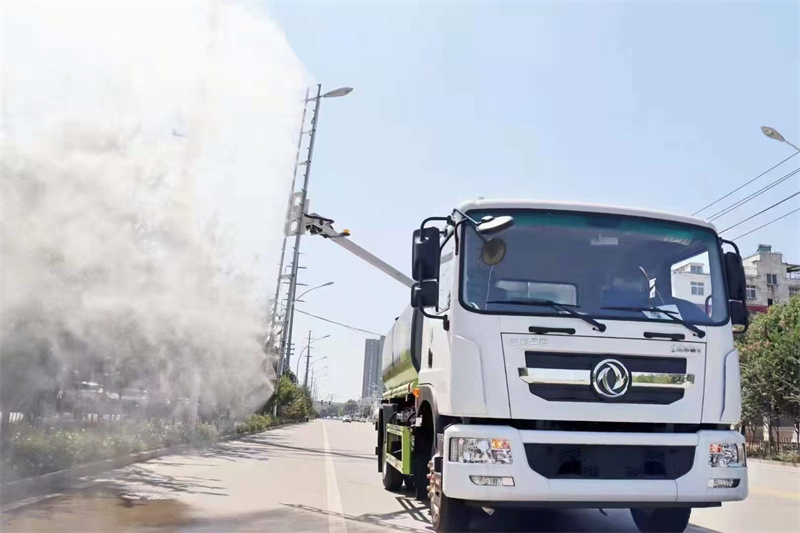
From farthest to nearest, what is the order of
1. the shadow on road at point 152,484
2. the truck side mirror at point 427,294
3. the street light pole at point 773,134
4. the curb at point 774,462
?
1. the curb at point 774,462
2. the street light pole at point 773,134
3. the shadow on road at point 152,484
4. the truck side mirror at point 427,294

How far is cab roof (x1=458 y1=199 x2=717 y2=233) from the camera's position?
19.4ft

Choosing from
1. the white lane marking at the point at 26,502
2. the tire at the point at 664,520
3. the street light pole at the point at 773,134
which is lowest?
the white lane marking at the point at 26,502

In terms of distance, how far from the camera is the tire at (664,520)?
21.8 feet

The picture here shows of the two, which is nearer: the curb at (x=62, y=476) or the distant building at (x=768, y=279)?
the curb at (x=62, y=476)

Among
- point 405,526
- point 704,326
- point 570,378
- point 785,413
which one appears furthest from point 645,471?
point 785,413

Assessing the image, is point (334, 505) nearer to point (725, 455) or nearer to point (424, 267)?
point (424, 267)

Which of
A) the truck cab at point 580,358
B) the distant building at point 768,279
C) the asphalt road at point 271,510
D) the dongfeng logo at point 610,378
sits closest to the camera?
the truck cab at point 580,358

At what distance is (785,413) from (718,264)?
25.8 meters

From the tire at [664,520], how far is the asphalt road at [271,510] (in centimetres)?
28

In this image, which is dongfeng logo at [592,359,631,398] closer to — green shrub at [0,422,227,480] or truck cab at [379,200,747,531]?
truck cab at [379,200,747,531]

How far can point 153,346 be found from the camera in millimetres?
16125

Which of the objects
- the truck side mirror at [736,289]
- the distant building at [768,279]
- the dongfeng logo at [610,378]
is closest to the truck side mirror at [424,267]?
the dongfeng logo at [610,378]

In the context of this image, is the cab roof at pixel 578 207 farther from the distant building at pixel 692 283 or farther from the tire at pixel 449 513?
the tire at pixel 449 513

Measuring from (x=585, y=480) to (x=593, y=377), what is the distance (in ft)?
2.56
